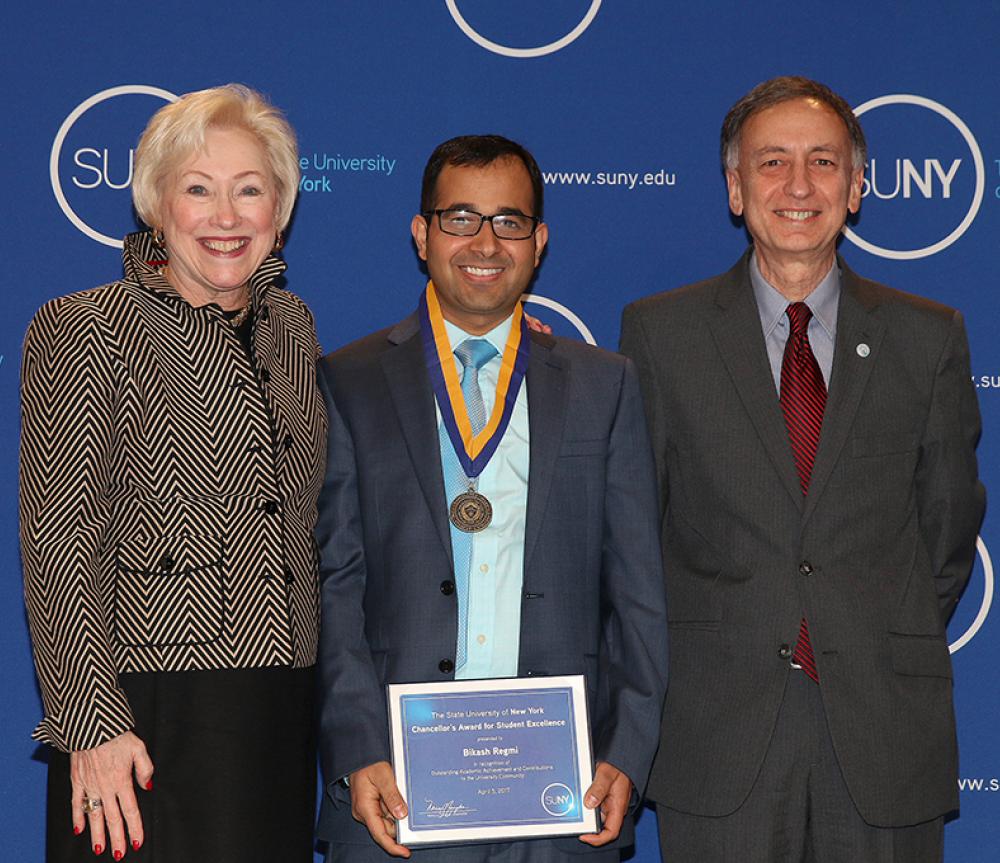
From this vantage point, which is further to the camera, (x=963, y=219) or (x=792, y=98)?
(x=963, y=219)

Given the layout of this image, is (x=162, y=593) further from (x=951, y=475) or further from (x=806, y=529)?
(x=951, y=475)

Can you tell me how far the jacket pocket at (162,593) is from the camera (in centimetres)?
274

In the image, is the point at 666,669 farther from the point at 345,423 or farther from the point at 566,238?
the point at 566,238

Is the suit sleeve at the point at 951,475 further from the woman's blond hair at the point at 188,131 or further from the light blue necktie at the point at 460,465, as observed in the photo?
the woman's blond hair at the point at 188,131

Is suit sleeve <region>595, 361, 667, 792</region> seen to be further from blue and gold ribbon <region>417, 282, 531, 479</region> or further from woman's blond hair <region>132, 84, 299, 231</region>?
woman's blond hair <region>132, 84, 299, 231</region>

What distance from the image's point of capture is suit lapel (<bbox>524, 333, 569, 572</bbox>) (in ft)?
9.87

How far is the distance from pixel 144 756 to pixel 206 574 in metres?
0.38

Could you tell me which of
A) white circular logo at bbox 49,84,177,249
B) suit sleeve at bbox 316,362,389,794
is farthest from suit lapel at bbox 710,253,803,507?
white circular logo at bbox 49,84,177,249

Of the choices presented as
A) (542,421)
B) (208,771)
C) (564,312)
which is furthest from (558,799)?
(564,312)

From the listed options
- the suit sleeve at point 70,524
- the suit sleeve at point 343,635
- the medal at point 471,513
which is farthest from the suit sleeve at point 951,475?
the suit sleeve at point 70,524

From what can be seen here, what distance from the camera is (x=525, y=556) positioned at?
2998mm

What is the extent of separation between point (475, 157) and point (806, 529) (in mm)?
1208

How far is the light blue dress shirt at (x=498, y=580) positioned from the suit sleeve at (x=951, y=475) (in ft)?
3.62

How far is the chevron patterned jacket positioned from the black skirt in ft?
0.19
